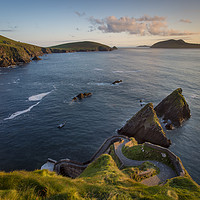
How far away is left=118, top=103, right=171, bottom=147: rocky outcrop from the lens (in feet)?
125

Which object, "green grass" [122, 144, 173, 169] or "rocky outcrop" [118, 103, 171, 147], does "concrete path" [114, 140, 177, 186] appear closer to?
"green grass" [122, 144, 173, 169]

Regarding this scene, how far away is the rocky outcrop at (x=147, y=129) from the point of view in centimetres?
3816

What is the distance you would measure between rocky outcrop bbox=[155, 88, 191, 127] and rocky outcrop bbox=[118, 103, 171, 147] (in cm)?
1215

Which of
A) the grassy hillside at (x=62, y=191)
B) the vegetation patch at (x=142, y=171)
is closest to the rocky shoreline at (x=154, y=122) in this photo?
the vegetation patch at (x=142, y=171)

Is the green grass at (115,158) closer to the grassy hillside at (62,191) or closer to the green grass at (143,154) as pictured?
the green grass at (143,154)

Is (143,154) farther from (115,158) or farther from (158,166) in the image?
(115,158)

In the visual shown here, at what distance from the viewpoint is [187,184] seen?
18656 mm

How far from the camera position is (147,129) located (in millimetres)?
39250

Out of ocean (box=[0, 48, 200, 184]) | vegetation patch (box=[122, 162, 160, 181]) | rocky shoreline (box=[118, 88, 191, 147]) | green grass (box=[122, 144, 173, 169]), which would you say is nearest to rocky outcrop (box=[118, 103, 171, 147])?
rocky shoreline (box=[118, 88, 191, 147])

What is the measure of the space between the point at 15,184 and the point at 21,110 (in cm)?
4704

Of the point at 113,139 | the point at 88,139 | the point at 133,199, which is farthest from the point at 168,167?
the point at 88,139

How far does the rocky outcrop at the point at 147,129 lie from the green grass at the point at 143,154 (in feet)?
30.3

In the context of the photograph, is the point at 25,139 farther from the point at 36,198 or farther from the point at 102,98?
the point at 102,98

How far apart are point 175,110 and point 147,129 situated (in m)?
16.9
